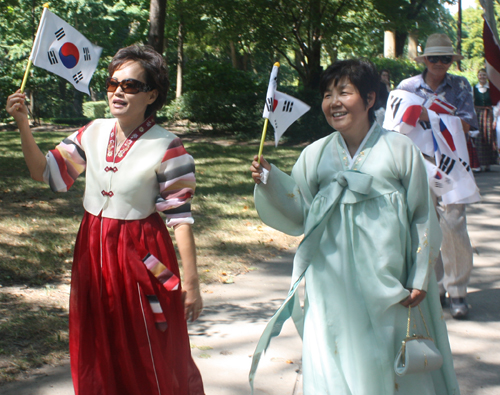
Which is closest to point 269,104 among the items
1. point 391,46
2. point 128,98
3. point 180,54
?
point 128,98

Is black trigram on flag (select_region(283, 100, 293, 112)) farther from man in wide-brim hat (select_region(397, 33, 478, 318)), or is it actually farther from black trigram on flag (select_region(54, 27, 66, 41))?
man in wide-brim hat (select_region(397, 33, 478, 318))

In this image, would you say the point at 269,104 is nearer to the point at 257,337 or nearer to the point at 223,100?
the point at 257,337

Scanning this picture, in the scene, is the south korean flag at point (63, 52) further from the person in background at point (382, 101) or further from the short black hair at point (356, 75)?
the person in background at point (382, 101)

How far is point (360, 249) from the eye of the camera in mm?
2738

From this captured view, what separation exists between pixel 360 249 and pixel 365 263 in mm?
68

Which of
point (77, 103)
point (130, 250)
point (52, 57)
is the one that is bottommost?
point (130, 250)

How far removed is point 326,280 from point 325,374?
0.43 metres

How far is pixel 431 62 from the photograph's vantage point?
187 inches

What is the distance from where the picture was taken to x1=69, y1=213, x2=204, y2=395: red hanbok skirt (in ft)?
8.64

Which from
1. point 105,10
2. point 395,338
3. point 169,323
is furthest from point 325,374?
point 105,10

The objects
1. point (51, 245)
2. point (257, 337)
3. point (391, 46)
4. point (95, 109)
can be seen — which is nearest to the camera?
point (257, 337)

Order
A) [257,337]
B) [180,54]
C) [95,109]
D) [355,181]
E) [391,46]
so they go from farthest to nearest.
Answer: [95,109]
[391,46]
[180,54]
[257,337]
[355,181]

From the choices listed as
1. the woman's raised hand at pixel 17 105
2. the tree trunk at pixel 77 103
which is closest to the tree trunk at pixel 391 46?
the tree trunk at pixel 77 103

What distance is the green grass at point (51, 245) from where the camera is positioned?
425 centimetres
